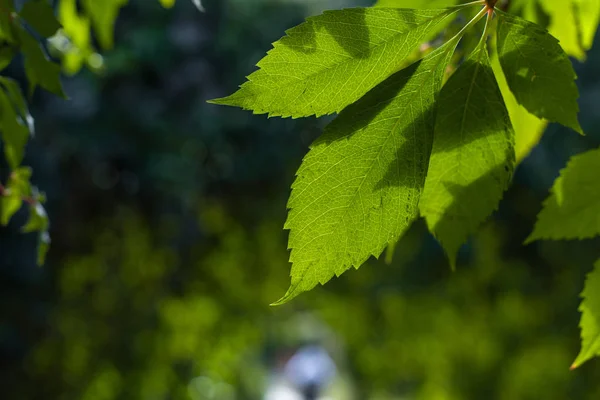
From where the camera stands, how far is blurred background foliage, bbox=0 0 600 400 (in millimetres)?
2959

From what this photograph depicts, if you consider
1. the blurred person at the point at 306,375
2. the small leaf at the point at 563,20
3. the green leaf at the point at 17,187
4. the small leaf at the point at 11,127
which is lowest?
the blurred person at the point at 306,375

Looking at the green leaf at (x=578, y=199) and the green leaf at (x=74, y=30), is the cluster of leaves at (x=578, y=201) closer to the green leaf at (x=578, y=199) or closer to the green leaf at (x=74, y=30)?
the green leaf at (x=578, y=199)

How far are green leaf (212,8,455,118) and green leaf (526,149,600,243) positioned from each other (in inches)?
4.6

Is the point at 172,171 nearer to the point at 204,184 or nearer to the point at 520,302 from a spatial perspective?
the point at 204,184

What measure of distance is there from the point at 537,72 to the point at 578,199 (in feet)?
0.31

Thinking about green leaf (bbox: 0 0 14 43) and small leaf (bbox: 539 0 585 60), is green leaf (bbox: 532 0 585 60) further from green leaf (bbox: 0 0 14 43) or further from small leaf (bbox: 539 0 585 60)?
green leaf (bbox: 0 0 14 43)

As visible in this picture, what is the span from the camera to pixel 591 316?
336 mm

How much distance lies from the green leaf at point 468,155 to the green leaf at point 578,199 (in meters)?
0.05

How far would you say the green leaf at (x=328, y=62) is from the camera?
0.29m

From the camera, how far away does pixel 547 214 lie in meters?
0.38

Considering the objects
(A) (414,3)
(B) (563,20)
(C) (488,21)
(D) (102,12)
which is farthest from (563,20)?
(D) (102,12)

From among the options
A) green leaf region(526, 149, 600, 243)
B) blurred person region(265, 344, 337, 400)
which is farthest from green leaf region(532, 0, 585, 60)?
blurred person region(265, 344, 337, 400)

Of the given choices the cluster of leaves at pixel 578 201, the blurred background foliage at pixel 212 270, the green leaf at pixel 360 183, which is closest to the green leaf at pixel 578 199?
the cluster of leaves at pixel 578 201

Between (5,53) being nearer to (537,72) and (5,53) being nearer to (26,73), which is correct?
(26,73)
